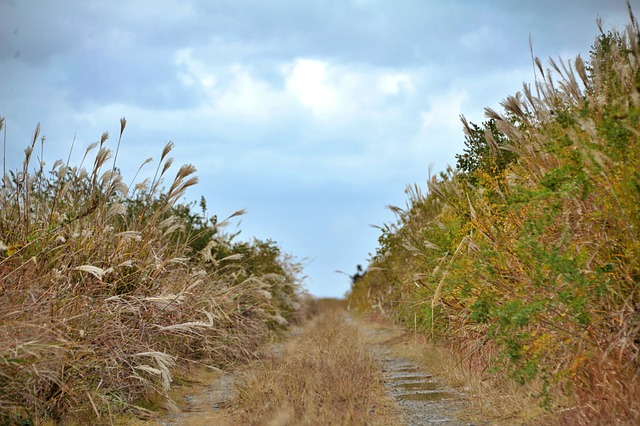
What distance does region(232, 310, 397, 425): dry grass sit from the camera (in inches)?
202

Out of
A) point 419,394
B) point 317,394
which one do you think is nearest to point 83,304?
point 317,394

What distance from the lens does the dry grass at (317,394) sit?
512 cm

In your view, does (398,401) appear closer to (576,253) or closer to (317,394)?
(317,394)

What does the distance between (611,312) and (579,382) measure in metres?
0.56

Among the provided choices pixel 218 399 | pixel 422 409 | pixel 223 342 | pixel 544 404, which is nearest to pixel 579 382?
pixel 544 404

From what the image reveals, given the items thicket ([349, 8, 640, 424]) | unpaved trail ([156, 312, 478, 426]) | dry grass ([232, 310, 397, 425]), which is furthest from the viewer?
unpaved trail ([156, 312, 478, 426])

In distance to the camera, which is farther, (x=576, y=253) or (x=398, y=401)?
(x=398, y=401)

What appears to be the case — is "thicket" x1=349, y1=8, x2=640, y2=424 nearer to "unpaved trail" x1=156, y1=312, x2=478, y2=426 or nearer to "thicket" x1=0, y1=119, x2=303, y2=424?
"unpaved trail" x1=156, y1=312, x2=478, y2=426

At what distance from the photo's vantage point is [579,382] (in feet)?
16.2

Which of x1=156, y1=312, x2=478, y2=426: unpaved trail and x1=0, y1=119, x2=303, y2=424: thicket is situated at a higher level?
x1=0, y1=119, x2=303, y2=424: thicket

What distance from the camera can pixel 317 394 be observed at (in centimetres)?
596

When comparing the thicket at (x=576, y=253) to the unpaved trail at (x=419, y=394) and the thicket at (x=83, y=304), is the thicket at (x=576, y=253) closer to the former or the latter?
the unpaved trail at (x=419, y=394)

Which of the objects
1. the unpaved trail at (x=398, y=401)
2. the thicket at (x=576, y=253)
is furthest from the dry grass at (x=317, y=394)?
the thicket at (x=576, y=253)

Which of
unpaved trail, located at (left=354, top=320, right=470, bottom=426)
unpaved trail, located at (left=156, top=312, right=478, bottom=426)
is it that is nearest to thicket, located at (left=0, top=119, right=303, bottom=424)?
unpaved trail, located at (left=156, top=312, right=478, bottom=426)
